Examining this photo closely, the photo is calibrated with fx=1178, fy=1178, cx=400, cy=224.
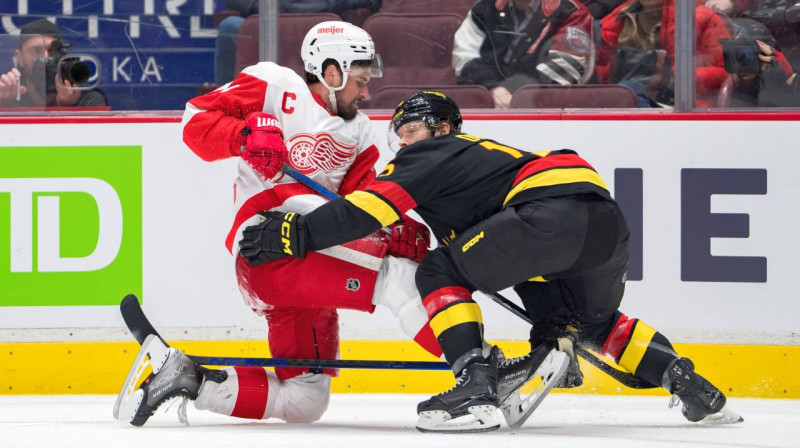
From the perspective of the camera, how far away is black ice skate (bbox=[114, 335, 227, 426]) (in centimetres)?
291

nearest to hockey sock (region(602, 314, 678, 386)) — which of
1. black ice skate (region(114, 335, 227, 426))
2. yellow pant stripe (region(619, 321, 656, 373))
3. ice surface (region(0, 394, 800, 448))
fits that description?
yellow pant stripe (region(619, 321, 656, 373))

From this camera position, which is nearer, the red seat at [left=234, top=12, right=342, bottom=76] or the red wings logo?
the red wings logo

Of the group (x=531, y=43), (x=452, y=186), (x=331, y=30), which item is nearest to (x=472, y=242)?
(x=452, y=186)

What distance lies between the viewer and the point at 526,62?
13.8 ft

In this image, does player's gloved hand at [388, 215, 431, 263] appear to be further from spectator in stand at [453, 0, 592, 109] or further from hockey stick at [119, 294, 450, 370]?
spectator in stand at [453, 0, 592, 109]

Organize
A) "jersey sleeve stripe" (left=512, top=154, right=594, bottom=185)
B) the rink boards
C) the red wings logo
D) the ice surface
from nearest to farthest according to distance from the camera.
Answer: the ice surface
"jersey sleeve stripe" (left=512, top=154, right=594, bottom=185)
the red wings logo
the rink boards

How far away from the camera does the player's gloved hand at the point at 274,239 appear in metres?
2.79

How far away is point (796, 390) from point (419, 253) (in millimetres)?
1642

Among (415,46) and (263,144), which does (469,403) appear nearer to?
(263,144)

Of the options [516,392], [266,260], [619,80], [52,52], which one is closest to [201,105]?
[266,260]

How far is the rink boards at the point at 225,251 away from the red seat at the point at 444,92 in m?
0.08

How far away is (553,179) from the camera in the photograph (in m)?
2.78

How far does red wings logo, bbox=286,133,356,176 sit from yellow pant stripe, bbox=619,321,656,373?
3.02 ft

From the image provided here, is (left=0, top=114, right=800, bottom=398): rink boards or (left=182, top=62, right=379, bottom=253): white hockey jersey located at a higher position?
(left=182, top=62, right=379, bottom=253): white hockey jersey
